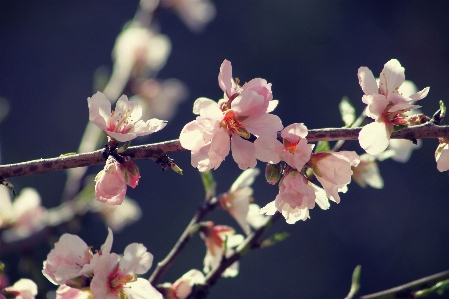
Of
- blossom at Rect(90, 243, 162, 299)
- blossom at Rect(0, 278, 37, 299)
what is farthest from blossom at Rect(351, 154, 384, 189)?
blossom at Rect(0, 278, 37, 299)

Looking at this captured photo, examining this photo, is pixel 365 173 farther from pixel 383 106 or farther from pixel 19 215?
pixel 19 215

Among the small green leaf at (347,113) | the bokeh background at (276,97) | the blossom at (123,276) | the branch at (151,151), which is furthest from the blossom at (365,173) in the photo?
the bokeh background at (276,97)

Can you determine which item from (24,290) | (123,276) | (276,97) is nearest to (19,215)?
(24,290)

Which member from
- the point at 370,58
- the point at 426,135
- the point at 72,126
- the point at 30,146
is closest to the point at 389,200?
the point at 370,58

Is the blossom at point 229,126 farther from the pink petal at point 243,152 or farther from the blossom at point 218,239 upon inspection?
the blossom at point 218,239

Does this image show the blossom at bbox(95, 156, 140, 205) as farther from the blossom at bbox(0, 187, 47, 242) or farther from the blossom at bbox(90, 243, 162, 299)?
the blossom at bbox(0, 187, 47, 242)
